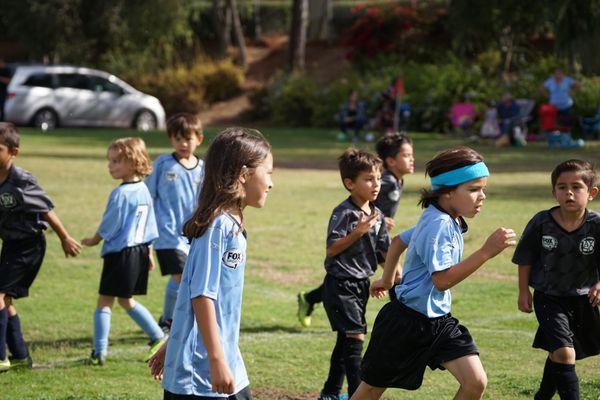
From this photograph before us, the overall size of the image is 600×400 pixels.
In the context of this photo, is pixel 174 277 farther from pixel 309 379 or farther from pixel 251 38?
pixel 251 38

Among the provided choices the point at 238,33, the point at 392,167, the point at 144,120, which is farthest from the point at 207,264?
the point at 238,33

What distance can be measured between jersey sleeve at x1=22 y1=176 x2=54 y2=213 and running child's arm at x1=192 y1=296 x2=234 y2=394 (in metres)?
3.56

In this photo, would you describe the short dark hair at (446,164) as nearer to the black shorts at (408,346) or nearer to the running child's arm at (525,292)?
the black shorts at (408,346)

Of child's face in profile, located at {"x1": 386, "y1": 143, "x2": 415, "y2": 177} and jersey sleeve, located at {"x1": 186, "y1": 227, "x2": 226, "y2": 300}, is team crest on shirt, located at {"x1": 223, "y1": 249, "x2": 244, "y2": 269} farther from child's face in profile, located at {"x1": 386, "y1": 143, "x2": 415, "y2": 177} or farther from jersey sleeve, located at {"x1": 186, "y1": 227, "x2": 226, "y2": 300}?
child's face in profile, located at {"x1": 386, "y1": 143, "x2": 415, "y2": 177}

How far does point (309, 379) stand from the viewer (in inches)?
284

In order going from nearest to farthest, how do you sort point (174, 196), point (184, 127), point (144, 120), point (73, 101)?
point (184, 127), point (174, 196), point (73, 101), point (144, 120)

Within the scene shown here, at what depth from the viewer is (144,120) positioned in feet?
112

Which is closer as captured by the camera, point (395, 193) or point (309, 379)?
point (309, 379)

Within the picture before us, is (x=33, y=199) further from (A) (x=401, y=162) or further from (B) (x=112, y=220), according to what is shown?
(A) (x=401, y=162)

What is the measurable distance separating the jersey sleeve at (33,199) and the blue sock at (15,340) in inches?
30.3

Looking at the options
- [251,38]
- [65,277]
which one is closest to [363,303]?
[65,277]

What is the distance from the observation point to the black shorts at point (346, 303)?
675 centimetres

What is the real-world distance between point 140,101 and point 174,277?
2565 cm

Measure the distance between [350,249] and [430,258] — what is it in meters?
1.90
